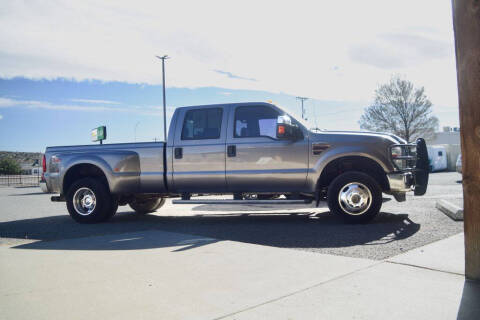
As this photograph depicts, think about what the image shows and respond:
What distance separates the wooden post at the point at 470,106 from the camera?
3.19 metres

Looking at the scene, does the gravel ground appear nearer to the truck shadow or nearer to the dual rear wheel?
the truck shadow

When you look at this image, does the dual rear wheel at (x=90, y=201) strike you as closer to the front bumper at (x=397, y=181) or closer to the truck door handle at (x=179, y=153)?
the truck door handle at (x=179, y=153)

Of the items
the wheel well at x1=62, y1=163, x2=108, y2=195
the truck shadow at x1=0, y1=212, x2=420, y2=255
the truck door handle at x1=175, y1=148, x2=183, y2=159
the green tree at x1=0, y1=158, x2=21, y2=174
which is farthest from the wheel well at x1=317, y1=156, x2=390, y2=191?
the green tree at x1=0, y1=158, x2=21, y2=174

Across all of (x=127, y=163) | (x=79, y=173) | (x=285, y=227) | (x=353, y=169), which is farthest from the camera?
(x=79, y=173)

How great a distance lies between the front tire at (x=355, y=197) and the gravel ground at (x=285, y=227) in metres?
0.20

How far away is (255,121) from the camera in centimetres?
759

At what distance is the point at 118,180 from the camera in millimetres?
8000

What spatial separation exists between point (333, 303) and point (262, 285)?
2.20 feet

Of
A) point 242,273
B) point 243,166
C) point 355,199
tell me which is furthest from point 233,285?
point 243,166

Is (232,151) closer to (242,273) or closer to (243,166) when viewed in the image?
(243,166)

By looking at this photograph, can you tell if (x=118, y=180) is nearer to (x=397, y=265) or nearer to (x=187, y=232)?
(x=187, y=232)

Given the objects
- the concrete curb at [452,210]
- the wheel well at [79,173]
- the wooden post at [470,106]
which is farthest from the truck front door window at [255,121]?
the wooden post at [470,106]

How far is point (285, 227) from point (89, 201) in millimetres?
3874

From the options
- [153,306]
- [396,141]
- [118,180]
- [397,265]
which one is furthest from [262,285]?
[118,180]
